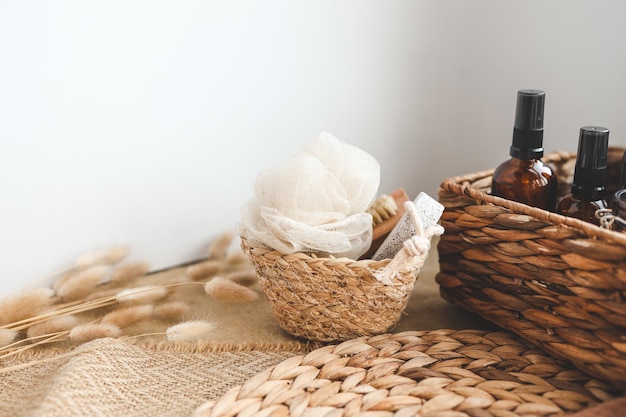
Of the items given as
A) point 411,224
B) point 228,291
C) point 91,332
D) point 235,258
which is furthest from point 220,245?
point 411,224

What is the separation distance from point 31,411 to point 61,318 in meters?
0.19

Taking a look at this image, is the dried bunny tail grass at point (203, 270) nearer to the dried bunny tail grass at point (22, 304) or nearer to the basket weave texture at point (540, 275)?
the dried bunny tail grass at point (22, 304)

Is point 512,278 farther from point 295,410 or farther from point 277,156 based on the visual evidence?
point 277,156

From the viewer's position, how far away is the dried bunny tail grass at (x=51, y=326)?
742 mm

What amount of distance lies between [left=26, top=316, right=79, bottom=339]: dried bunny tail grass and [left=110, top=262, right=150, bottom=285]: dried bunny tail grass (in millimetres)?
117

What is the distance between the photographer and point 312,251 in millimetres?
652

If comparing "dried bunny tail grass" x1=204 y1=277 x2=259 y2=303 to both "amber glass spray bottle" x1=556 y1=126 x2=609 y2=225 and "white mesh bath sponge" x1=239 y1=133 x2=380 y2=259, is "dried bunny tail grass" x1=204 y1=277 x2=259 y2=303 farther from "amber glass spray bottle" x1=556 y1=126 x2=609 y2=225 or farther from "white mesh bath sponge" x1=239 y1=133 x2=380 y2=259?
"amber glass spray bottle" x1=556 y1=126 x2=609 y2=225

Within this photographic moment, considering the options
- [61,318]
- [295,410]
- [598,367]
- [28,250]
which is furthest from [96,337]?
[598,367]

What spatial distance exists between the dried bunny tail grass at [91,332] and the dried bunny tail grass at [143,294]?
71mm

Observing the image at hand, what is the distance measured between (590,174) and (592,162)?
0.01 metres

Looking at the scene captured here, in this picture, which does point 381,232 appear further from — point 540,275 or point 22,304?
point 22,304

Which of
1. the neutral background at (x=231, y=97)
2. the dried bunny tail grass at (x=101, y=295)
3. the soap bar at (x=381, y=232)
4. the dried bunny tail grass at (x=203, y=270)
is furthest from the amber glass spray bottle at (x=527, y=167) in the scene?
the dried bunny tail grass at (x=101, y=295)

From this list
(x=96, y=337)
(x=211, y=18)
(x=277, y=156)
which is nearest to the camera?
(x=96, y=337)

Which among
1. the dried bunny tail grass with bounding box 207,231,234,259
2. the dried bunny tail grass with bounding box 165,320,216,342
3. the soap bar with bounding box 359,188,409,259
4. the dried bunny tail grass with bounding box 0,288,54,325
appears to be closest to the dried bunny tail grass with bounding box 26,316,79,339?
the dried bunny tail grass with bounding box 0,288,54,325
